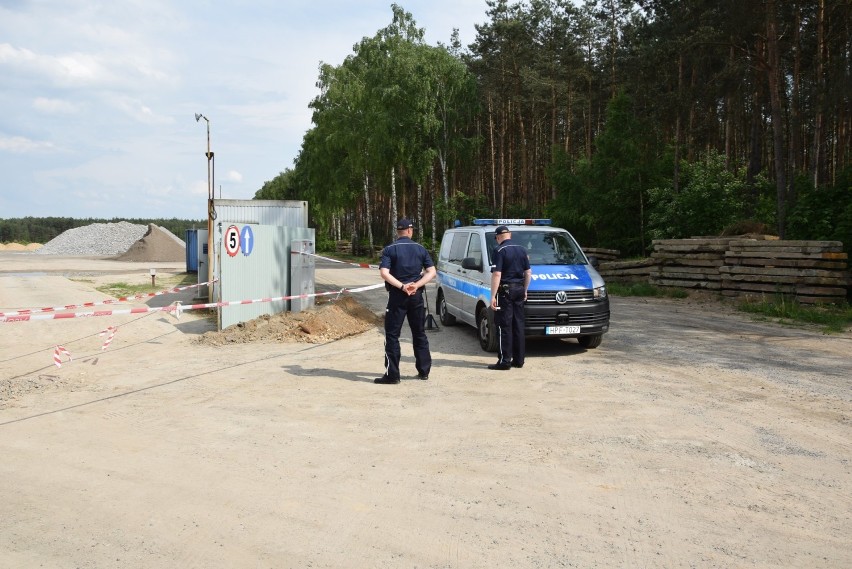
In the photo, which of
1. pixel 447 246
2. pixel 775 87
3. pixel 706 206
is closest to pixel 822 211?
pixel 775 87

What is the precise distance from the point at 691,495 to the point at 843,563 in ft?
3.31

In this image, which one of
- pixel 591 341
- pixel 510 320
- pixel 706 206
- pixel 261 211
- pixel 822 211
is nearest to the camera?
pixel 510 320

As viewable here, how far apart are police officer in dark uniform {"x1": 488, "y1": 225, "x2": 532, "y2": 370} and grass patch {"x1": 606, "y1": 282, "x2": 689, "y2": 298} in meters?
10.4

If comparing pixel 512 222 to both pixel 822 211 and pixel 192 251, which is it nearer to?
pixel 822 211

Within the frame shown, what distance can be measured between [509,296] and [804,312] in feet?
26.0

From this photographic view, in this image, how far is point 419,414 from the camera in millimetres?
6449

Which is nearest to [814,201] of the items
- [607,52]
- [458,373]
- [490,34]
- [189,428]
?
[458,373]

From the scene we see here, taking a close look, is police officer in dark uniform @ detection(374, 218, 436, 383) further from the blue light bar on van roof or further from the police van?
the blue light bar on van roof

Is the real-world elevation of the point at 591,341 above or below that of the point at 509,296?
below

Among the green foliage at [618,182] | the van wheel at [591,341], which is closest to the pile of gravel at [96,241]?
the green foliage at [618,182]

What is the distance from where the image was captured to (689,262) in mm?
17734

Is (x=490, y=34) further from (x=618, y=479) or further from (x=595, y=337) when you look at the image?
(x=618, y=479)

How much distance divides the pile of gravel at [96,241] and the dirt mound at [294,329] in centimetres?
5868

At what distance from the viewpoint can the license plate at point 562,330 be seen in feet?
30.0
